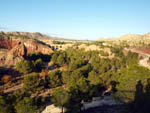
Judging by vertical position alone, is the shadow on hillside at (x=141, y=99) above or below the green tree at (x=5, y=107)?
above

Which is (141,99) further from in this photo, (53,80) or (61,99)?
(53,80)

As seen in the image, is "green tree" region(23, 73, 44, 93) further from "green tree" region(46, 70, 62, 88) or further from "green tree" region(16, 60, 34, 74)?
"green tree" region(16, 60, 34, 74)

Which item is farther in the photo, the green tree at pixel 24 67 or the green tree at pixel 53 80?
the green tree at pixel 24 67

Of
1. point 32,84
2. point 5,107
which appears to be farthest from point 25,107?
point 32,84

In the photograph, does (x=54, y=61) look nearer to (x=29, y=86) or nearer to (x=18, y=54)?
(x=18, y=54)

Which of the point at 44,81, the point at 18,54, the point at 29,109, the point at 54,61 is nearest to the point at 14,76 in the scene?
the point at 18,54

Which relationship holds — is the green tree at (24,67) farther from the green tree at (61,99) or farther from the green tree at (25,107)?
the green tree at (25,107)

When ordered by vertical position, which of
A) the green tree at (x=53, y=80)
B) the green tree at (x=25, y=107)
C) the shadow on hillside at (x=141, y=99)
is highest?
the shadow on hillside at (x=141, y=99)

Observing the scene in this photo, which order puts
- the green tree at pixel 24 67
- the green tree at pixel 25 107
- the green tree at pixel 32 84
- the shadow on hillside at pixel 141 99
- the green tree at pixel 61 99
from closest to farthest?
the shadow on hillside at pixel 141 99, the green tree at pixel 25 107, the green tree at pixel 61 99, the green tree at pixel 32 84, the green tree at pixel 24 67

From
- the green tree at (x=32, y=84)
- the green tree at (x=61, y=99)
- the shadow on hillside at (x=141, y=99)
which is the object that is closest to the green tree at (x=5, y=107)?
the green tree at (x=61, y=99)

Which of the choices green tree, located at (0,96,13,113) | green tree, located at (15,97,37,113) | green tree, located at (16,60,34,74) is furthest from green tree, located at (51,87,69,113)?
green tree, located at (16,60,34,74)

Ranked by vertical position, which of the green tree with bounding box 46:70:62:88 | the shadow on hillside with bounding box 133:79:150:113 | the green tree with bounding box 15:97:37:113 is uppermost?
the shadow on hillside with bounding box 133:79:150:113

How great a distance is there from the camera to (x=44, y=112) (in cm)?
2492

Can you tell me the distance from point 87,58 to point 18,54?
37.1m
